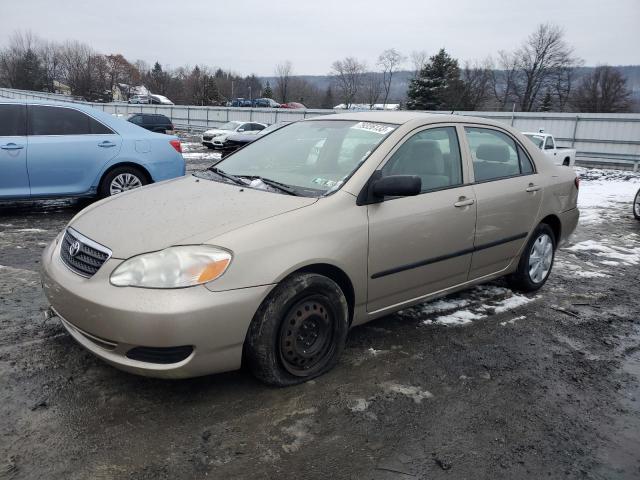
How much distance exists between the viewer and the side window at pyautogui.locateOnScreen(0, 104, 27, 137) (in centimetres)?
620

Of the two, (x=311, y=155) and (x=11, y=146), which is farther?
(x=11, y=146)

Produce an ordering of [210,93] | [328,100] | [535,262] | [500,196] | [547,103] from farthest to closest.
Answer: [328,100] → [210,93] → [547,103] → [535,262] → [500,196]

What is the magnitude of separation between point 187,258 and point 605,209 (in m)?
10.1

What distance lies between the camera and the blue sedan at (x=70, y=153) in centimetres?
617

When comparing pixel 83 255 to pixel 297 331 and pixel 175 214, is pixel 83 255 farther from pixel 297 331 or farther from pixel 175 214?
pixel 297 331

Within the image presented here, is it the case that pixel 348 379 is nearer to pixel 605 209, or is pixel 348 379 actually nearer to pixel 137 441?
pixel 137 441

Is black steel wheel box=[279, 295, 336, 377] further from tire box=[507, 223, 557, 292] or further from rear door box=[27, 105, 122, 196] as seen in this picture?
rear door box=[27, 105, 122, 196]

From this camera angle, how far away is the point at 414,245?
10.9 ft

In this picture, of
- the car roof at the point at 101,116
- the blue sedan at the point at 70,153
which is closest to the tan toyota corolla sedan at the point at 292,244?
the blue sedan at the point at 70,153

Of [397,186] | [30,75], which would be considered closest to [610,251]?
[397,186]

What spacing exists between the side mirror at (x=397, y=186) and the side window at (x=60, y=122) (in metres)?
5.09

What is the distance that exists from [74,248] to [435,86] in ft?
147

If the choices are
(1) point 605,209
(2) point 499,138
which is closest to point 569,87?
(1) point 605,209

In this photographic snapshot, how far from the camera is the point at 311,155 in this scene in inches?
141
